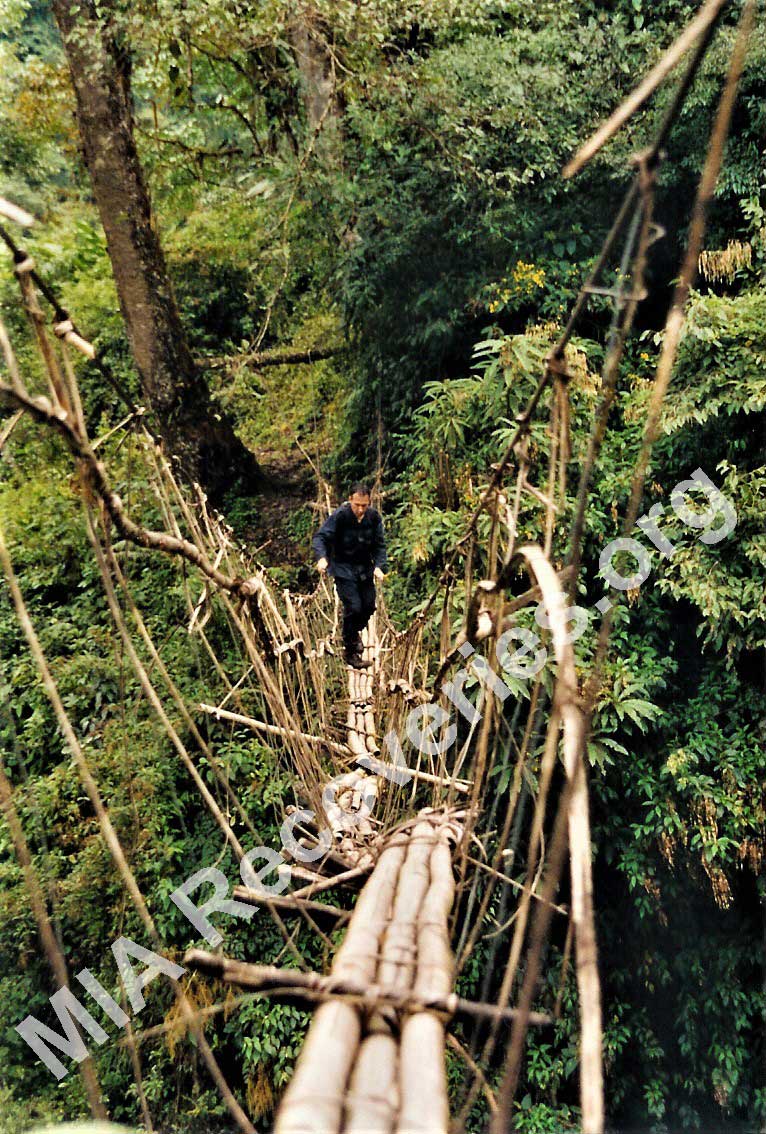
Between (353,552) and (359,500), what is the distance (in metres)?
0.23

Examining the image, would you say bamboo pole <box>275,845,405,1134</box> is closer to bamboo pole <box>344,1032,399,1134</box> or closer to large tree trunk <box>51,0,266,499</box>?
bamboo pole <box>344,1032,399,1134</box>

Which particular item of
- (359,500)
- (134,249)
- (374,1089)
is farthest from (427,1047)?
(134,249)

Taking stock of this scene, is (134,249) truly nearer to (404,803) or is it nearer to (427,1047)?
(404,803)

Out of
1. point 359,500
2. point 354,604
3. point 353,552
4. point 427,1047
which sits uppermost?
point 427,1047

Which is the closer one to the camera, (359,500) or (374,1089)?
(374,1089)

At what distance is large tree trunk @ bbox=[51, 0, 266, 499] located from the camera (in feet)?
11.3

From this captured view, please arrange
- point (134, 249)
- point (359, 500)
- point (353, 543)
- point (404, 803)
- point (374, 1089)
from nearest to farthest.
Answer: point (374, 1089), point (404, 803), point (359, 500), point (353, 543), point (134, 249)

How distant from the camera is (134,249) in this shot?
381 centimetres

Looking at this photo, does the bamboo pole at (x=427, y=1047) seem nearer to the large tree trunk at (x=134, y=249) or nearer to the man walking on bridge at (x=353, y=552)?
the man walking on bridge at (x=353, y=552)

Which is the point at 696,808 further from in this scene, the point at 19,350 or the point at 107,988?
the point at 19,350

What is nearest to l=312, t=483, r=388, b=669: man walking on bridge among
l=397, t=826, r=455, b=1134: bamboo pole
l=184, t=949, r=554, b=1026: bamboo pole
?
l=397, t=826, r=455, b=1134: bamboo pole

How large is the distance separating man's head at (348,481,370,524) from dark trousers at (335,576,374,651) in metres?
0.23

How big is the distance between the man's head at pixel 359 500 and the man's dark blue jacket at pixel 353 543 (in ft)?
0.13

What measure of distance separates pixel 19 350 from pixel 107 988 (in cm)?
320
